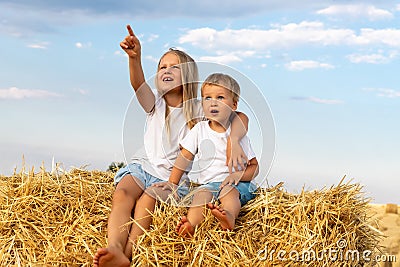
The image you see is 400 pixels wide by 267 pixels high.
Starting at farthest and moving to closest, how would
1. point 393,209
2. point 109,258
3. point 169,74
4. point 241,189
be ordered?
point 393,209, point 169,74, point 241,189, point 109,258

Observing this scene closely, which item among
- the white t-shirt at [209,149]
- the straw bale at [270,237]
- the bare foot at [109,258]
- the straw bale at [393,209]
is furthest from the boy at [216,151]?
the straw bale at [393,209]

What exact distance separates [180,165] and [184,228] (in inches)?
18.9

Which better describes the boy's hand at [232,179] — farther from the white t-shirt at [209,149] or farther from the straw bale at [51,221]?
the straw bale at [51,221]

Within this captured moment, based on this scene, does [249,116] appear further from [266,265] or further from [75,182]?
[75,182]

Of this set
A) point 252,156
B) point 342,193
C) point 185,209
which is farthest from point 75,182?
point 342,193

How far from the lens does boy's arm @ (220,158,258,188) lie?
286 centimetres

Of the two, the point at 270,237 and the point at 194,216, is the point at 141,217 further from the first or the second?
the point at 270,237

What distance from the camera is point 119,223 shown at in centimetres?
271

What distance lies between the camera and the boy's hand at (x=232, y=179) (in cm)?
284

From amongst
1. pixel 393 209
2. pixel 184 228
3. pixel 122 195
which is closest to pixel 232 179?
pixel 184 228

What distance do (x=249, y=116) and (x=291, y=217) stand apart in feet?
1.79

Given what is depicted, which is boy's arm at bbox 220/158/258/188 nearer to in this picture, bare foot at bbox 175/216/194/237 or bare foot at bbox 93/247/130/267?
bare foot at bbox 175/216/194/237

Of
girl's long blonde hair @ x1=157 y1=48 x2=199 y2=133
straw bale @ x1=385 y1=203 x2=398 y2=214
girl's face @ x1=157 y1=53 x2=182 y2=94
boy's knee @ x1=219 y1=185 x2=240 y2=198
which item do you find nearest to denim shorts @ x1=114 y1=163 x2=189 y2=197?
boy's knee @ x1=219 y1=185 x2=240 y2=198

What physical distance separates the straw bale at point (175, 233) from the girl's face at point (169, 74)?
2.09ft
